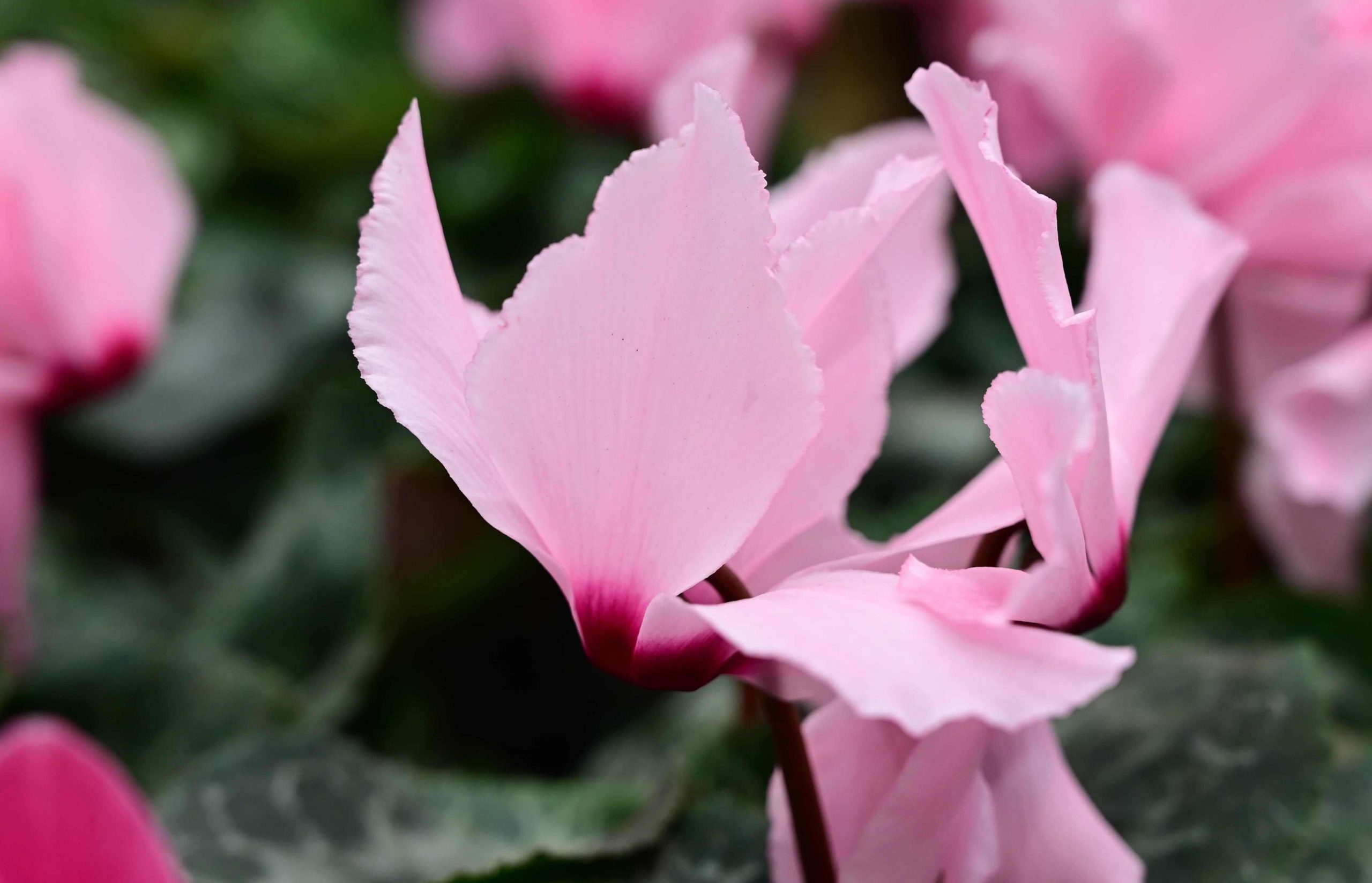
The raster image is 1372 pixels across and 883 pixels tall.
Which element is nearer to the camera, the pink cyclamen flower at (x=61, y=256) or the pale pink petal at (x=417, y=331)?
the pale pink petal at (x=417, y=331)

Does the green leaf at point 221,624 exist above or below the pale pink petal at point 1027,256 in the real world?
below

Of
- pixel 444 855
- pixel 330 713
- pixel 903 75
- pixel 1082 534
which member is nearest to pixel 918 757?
pixel 1082 534

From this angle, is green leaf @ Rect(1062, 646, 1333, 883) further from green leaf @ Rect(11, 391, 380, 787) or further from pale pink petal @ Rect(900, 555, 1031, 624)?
green leaf @ Rect(11, 391, 380, 787)

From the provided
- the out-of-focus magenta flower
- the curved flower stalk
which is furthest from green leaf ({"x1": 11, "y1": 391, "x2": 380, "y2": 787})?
the curved flower stalk

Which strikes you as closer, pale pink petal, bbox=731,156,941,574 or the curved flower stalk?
pale pink petal, bbox=731,156,941,574

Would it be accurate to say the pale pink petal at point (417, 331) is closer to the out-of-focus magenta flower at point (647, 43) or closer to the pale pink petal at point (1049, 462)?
the pale pink petal at point (1049, 462)

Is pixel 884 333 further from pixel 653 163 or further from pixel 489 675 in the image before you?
pixel 489 675

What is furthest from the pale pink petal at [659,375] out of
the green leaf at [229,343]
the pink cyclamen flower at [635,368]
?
the green leaf at [229,343]
